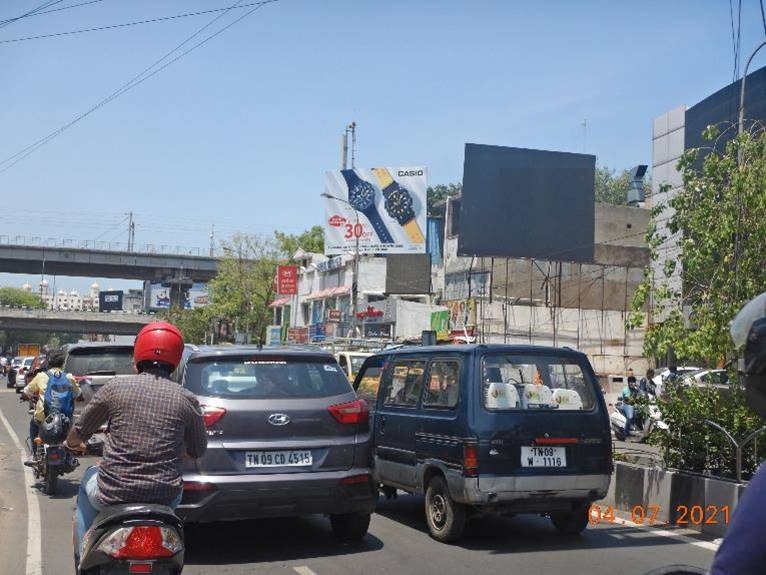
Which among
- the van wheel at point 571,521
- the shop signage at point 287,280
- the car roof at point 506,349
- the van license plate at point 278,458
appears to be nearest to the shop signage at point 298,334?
the shop signage at point 287,280

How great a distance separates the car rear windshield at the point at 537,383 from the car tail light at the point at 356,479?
4.46ft

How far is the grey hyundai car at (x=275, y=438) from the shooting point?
7.28 meters

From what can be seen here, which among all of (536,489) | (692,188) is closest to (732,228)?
(692,188)

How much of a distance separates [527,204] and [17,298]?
13973 centimetres

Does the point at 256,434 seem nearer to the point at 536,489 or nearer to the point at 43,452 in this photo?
the point at 536,489

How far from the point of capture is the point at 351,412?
7844 mm

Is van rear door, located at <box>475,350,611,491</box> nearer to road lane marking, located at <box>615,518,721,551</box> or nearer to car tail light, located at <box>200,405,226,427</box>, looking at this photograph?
road lane marking, located at <box>615,518,721,551</box>

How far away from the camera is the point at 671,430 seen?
9953mm

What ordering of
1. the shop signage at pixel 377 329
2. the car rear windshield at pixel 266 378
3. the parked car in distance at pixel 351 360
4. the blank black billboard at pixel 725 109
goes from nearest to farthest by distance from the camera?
1. the car rear windshield at pixel 266 378
2. the parked car in distance at pixel 351 360
3. the blank black billboard at pixel 725 109
4. the shop signage at pixel 377 329

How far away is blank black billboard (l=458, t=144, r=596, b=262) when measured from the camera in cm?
3816

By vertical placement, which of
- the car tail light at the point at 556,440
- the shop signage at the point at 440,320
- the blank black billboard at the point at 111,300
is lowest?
the car tail light at the point at 556,440

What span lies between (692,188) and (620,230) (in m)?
39.6

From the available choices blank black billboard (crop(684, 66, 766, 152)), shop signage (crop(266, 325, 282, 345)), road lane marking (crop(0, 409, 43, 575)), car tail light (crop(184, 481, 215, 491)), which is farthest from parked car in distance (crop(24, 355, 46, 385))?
shop signage (crop(266, 325, 282, 345))

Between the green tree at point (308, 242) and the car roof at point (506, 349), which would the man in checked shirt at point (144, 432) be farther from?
the green tree at point (308, 242)
